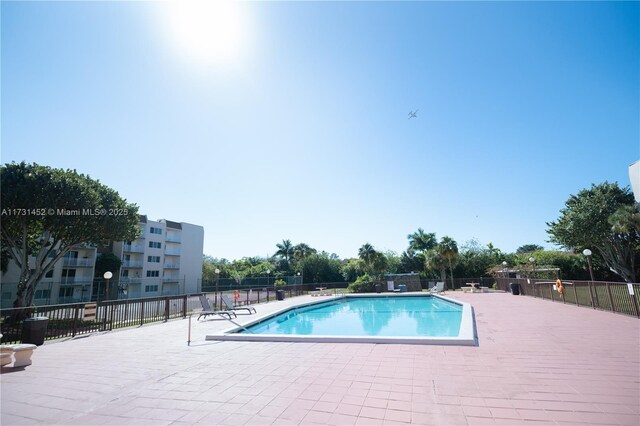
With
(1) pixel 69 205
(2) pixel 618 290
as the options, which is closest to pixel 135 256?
(1) pixel 69 205

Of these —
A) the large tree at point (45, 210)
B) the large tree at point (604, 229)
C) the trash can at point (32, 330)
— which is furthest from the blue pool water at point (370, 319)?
the large tree at point (604, 229)

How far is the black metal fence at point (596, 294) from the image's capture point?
31.5 ft

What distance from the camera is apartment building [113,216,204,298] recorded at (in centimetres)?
4159

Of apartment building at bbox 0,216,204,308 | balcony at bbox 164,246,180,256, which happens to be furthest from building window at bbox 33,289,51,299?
balcony at bbox 164,246,180,256

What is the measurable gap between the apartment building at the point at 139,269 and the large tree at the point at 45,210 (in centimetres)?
1002

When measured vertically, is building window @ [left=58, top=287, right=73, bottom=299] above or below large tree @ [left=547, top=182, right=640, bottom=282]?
below

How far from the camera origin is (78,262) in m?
34.6

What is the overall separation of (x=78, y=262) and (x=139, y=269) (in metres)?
9.58

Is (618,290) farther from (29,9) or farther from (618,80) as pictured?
(29,9)

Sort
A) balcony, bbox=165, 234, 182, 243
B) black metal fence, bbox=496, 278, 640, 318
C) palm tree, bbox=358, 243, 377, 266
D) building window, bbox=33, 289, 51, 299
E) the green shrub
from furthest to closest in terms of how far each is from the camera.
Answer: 1. balcony, bbox=165, 234, 182, 243
2. palm tree, bbox=358, 243, 377, 266
3. building window, bbox=33, 289, 51, 299
4. the green shrub
5. black metal fence, bbox=496, 278, 640, 318

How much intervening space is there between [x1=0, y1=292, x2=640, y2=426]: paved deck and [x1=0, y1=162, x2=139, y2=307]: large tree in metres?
12.4

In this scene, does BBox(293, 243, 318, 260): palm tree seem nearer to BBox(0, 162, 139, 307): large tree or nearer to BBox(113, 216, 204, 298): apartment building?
BBox(113, 216, 204, 298): apartment building

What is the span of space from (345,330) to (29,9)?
13.9m

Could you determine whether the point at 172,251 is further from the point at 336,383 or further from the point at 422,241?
the point at 336,383
